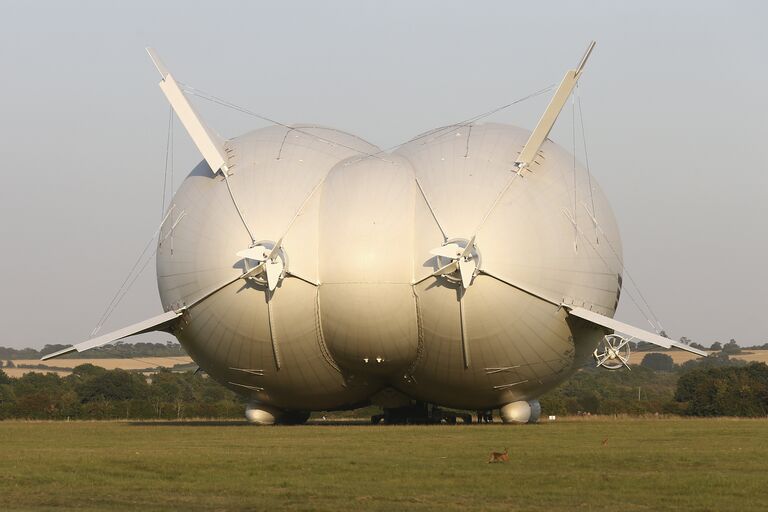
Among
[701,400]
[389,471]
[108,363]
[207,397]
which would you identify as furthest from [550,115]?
[108,363]

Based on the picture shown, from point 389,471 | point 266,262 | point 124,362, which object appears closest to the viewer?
point 389,471

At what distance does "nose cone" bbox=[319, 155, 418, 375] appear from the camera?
153 feet

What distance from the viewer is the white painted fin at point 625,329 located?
48031mm

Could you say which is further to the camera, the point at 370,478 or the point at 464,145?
the point at 464,145

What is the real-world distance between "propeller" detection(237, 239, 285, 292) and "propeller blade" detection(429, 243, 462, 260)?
576cm

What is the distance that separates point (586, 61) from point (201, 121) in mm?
15930

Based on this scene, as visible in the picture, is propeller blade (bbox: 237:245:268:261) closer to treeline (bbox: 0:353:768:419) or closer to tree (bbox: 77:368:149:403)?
treeline (bbox: 0:353:768:419)

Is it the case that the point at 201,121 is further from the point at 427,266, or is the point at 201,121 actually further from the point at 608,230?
the point at 608,230

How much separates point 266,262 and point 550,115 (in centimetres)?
1279

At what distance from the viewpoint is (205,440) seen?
41969 millimetres

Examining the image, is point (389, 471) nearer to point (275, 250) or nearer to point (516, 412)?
point (275, 250)

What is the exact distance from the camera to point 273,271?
152ft

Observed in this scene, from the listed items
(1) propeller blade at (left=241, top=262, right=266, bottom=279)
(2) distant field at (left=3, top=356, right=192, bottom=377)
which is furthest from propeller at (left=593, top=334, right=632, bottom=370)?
(2) distant field at (left=3, top=356, right=192, bottom=377)

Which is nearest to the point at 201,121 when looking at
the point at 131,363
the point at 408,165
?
the point at 408,165
